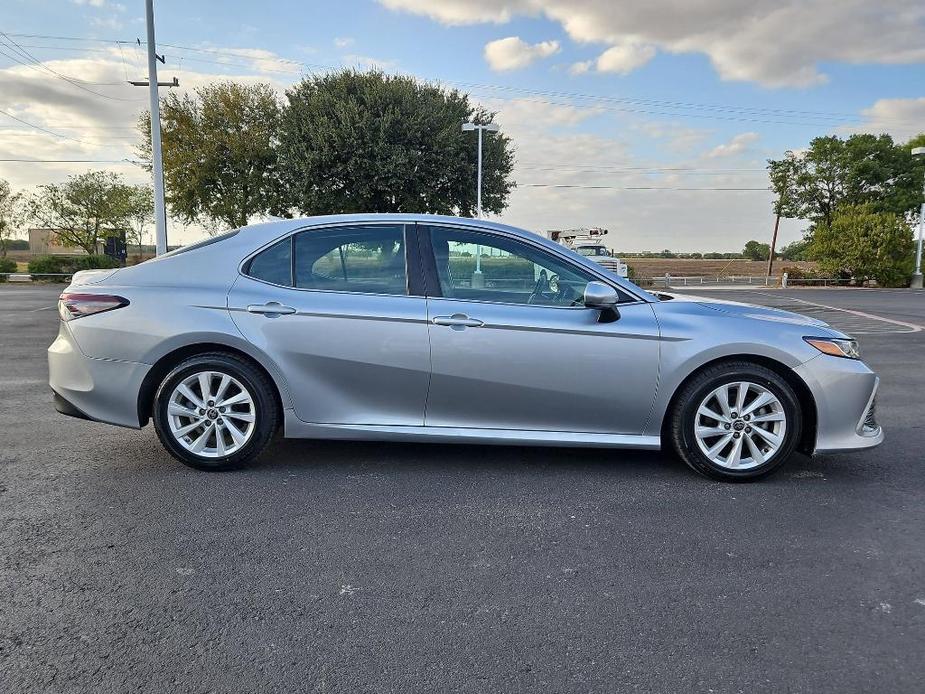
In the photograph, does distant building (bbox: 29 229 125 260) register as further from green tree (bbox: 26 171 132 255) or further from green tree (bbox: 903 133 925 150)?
green tree (bbox: 903 133 925 150)

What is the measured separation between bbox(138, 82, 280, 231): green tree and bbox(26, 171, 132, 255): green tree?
11546 millimetres

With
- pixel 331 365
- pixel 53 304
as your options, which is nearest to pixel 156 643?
pixel 331 365

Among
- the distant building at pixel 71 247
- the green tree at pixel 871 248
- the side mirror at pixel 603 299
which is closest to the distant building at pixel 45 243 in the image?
the distant building at pixel 71 247

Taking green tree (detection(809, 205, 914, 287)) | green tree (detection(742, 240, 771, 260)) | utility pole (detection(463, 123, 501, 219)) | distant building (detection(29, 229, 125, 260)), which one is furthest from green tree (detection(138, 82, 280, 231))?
green tree (detection(742, 240, 771, 260))

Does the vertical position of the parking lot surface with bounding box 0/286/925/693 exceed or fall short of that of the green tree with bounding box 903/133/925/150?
it falls short

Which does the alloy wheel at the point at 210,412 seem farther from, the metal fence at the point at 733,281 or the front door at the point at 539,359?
the metal fence at the point at 733,281

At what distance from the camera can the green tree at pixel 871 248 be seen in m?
34.4

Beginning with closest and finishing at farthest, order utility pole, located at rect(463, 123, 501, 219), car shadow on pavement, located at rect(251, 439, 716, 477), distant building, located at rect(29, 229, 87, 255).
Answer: car shadow on pavement, located at rect(251, 439, 716, 477)
utility pole, located at rect(463, 123, 501, 219)
distant building, located at rect(29, 229, 87, 255)

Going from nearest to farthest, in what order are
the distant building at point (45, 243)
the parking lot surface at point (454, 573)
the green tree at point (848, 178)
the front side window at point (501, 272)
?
the parking lot surface at point (454, 573), the front side window at point (501, 272), the green tree at point (848, 178), the distant building at point (45, 243)

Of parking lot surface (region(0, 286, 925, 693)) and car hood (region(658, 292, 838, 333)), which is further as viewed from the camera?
→ car hood (region(658, 292, 838, 333))

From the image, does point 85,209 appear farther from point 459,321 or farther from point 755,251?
point 755,251

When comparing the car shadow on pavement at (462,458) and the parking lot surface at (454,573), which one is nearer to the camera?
the parking lot surface at (454,573)

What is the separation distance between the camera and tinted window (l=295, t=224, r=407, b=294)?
4086mm

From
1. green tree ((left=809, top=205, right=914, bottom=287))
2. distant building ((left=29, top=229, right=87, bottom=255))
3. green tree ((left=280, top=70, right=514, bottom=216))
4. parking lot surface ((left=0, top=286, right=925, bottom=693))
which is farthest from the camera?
distant building ((left=29, top=229, right=87, bottom=255))
